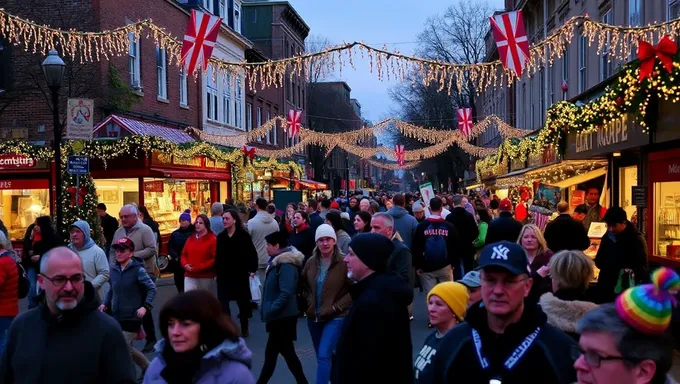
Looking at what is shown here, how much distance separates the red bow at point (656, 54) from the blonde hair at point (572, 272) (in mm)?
4678

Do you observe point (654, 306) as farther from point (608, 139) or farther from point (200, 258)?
point (608, 139)

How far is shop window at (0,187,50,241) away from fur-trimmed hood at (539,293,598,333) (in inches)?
767

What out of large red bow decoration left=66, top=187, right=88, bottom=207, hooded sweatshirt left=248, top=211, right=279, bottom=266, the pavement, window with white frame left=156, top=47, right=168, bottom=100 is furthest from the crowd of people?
window with white frame left=156, top=47, right=168, bottom=100

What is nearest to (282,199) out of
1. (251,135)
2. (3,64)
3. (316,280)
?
(251,135)

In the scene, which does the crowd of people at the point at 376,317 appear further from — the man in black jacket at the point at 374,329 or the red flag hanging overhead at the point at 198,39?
the red flag hanging overhead at the point at 198,39

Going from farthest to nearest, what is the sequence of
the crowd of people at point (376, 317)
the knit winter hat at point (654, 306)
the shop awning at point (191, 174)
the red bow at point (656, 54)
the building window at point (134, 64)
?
1. the building window at point (134, 64)
2. the shop awning at point (191, 174)
3. the red bow at point (656, 54)
4. the crowd of people at point (376, 317)
5. the knit winter hat at point (654, 306)

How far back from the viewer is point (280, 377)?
794 cm

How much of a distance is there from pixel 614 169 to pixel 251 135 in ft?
59.3

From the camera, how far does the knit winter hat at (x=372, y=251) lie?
4664 mm

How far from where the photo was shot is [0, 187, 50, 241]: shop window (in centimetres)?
2075

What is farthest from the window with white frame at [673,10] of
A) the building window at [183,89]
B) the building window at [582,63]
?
the building window at [183,89]

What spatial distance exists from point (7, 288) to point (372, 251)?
4666 millimetres

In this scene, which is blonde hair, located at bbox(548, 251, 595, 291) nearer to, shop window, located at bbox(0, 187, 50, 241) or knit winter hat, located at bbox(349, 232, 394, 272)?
knit winter hat, located at bbox(349, 232, 394, 272)

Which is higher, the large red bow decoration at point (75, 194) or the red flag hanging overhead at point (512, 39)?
the red flag hanging overhead at point (512, 39)
